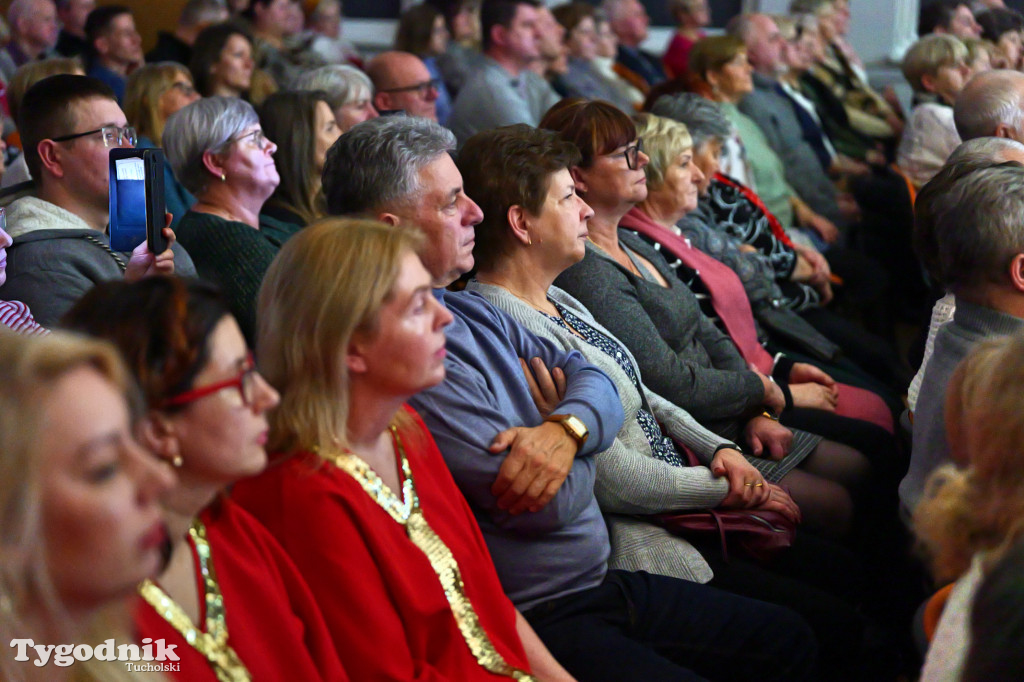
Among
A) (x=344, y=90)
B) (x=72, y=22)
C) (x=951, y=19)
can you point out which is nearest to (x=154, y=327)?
(x=344, y=90)

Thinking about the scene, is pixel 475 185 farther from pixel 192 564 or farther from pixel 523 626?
pixel 192 564

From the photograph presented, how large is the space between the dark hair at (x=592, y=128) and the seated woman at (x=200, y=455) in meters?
1.48

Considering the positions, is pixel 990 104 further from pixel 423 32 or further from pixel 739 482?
pixel 423 32

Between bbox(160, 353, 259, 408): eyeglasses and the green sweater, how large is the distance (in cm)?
120

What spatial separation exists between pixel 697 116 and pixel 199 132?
5.45 ft

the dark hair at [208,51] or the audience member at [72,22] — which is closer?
the dark hair at [208,51]

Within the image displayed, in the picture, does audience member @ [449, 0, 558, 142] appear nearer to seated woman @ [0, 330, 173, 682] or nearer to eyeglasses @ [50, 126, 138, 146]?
eyeglasses @ [50, 126, 138, 146]

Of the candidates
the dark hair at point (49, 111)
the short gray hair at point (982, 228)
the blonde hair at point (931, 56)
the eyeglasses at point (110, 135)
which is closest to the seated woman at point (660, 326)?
the short gray hair at point (982, 228)

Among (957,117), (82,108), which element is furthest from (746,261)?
(82,108)

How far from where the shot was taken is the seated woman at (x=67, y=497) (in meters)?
0.95

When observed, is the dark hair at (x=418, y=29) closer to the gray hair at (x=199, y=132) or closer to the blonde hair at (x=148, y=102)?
the blonde hair at (x=148, y=102)

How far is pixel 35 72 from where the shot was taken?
3535 millimetres

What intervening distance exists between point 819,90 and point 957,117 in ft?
9.77

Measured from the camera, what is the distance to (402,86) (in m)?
4.24
